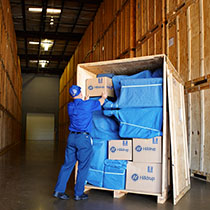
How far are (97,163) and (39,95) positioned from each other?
28.8 metres

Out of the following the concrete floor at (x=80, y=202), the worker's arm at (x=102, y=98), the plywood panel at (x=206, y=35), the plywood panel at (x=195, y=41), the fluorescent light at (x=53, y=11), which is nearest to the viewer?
the concrete floor at (x=80, y=202)

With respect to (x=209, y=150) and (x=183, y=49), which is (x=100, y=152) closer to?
(x=209, y=150)

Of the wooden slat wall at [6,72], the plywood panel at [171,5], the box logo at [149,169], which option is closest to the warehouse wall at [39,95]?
the wooden slat wall at [6,72]

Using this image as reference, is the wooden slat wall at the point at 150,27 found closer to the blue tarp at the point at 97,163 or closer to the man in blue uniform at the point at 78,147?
the blue tarp at the point at 97,163

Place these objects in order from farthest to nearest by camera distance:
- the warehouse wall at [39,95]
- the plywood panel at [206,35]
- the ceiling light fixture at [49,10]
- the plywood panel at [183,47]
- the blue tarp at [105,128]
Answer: the warehouse wall at [39,95], the ceiling light fixture at [49,10], the plywood panel at [183,47], the plywood panel at [206,35], the blue tarp at [105,128]

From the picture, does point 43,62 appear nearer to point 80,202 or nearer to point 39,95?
point 39,95

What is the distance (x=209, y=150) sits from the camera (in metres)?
6.13

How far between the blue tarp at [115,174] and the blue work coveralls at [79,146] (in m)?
0.46

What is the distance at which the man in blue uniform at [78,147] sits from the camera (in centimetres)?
458

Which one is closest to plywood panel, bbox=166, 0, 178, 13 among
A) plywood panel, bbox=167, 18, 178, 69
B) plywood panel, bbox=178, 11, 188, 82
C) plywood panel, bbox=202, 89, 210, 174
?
plywood panel, bbox=167, 18, 178, 69

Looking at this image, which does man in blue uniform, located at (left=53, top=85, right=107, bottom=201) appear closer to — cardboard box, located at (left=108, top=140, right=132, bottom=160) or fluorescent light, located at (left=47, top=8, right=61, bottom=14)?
cardboard box, located at (left=108, top=140, right=132, bottom=160)

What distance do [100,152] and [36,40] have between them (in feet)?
63.3

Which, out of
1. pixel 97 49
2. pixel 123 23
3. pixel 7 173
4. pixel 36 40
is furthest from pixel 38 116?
pixel 7 173

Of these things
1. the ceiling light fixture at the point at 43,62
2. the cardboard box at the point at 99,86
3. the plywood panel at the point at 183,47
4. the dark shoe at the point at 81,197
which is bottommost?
the dark shoe at the point at 81,197
